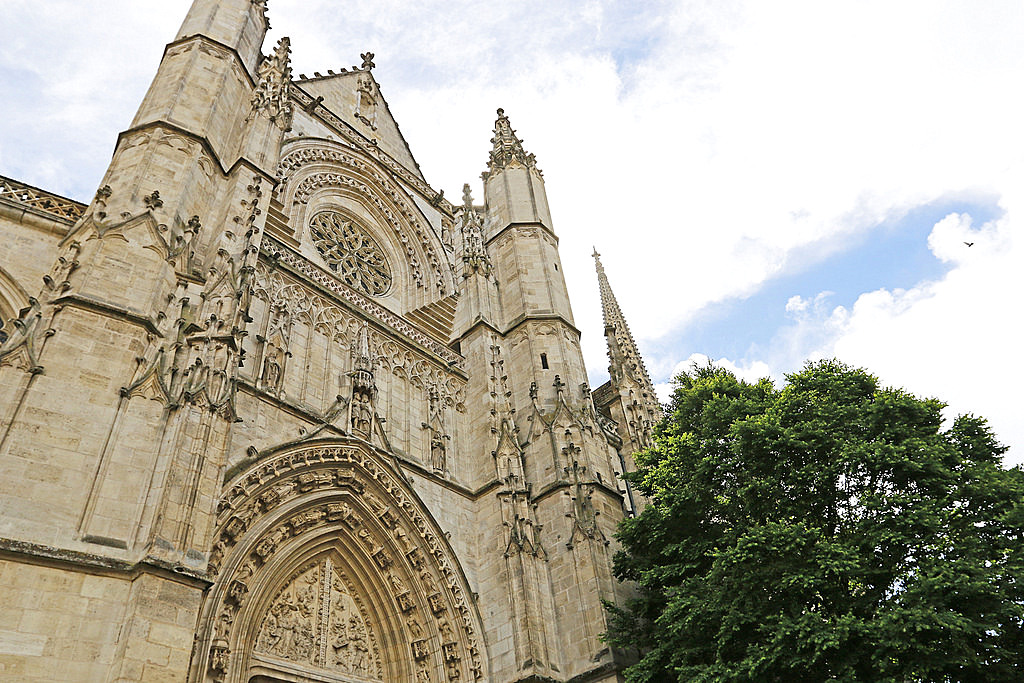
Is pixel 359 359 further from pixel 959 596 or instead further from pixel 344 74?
pixel 344 74

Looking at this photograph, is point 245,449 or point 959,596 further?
point 245,449

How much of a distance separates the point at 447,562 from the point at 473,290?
6.93 m

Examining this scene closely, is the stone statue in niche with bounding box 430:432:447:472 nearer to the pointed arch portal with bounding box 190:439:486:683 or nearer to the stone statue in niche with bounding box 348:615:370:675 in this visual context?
the pointed arch portal with bounding box 190:439:486:683

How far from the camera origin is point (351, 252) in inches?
617

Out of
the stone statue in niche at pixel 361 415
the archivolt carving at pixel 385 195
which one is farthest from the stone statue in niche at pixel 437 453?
the archivolt carving at pixel 385 195

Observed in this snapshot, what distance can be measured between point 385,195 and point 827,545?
13562 mm

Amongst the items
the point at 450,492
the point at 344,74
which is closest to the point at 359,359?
the point at 450,492

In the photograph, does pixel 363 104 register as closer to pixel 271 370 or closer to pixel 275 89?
pixel 275 89

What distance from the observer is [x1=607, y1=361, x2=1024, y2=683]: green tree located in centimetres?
711

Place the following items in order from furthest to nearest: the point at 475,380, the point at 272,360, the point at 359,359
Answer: the point at 475,380, the point at 359,359, the point at 272,360

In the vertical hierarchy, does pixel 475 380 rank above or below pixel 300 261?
below

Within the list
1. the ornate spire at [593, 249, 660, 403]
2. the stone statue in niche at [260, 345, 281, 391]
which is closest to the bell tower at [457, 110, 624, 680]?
the stone statue in niche at [260, 345, 281, 391]

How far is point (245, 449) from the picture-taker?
29.8 ft

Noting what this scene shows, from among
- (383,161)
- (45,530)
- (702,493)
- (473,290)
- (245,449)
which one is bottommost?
(45,530)
